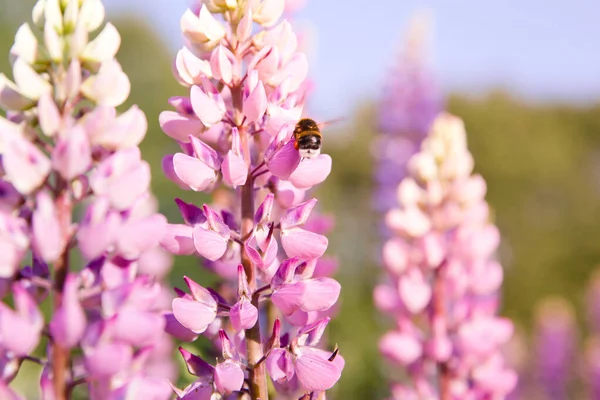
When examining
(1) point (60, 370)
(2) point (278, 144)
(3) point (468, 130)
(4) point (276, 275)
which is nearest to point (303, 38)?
(2) point (278, 144)

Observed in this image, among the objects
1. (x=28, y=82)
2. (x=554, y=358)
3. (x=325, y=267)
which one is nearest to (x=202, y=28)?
(x=28, y=82)

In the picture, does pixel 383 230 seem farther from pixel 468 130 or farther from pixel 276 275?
pixel 468 130

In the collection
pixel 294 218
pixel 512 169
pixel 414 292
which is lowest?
pixel 512 169

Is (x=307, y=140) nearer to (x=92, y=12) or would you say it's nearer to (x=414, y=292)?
(x=92, y=12)

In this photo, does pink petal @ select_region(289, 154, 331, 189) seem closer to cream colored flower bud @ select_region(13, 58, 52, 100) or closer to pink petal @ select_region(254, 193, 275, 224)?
pink petal @ select_region(254, 193, 275, 224)

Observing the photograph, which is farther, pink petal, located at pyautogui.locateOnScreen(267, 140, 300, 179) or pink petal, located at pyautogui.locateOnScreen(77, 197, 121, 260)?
pink petal, located at pyautogui.locateOnScreen(267, 140, 300, 179)

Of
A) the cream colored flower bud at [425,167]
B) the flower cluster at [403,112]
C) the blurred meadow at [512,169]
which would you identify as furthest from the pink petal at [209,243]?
the blurred meadow at [512,169]

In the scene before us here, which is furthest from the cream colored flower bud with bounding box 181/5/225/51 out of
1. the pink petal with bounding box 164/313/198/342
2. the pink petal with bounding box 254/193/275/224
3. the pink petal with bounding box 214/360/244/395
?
the pink petal with bounding box 214/360/244/395
